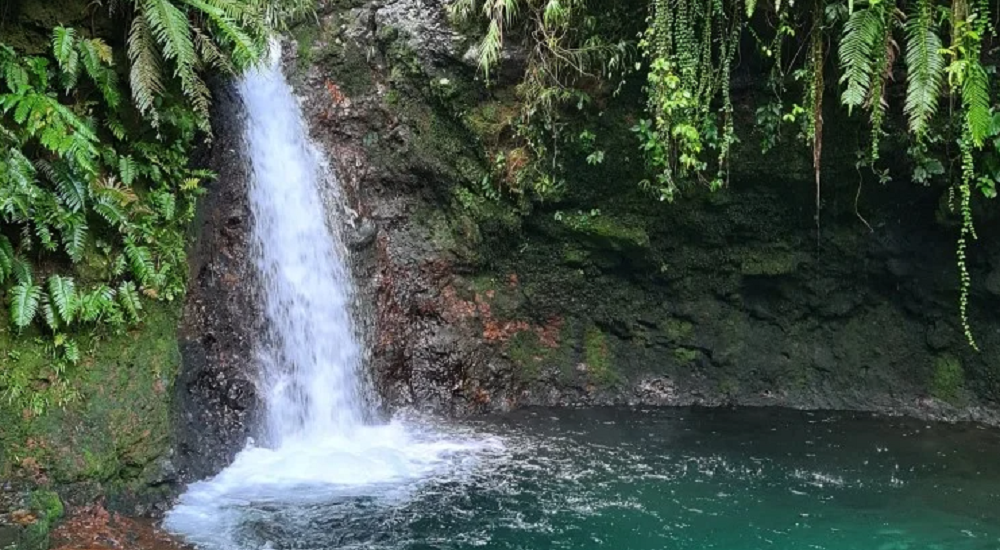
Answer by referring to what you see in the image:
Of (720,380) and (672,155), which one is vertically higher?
(672,155)

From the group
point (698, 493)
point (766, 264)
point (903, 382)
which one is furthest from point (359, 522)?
point (903, 382)

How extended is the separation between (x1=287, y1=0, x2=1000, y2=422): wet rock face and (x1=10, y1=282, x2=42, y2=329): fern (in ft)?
10.8

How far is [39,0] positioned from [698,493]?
18.9 ft

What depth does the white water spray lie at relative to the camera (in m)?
5.75

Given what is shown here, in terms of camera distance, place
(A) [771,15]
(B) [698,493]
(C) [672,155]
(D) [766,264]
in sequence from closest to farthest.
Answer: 1. (B) [698,493]
2. (A) [771,15]
3. (C) [672,155]
4. (D) [766,264]

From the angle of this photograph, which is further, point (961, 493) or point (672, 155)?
point (672, 155)

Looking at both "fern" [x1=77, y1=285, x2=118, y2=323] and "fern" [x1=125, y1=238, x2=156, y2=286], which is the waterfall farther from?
"fern" [x1=77, y1=285, x2=118, y2=323]

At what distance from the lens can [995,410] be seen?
7371mm

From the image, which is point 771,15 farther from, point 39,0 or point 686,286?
point 39,0

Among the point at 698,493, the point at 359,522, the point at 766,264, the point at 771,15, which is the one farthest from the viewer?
the point at 766,264

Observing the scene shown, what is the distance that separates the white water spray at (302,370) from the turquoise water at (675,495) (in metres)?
0.12

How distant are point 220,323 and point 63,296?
1593 mm

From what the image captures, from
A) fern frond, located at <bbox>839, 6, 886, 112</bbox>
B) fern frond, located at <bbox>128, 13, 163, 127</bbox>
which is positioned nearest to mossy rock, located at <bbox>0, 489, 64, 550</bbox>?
fern frond, located at <bbox>128, 13, 163, 127</bbox>

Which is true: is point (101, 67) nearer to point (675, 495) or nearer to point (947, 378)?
point (675, 495)
